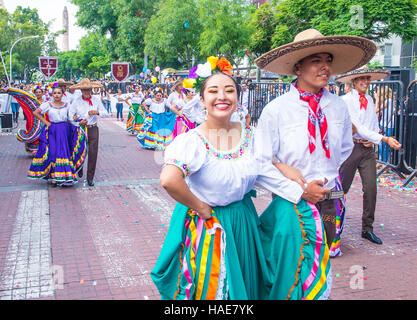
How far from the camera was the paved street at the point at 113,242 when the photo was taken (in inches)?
172

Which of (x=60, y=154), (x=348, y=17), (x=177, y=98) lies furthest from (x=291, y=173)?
(x=348, y=17)

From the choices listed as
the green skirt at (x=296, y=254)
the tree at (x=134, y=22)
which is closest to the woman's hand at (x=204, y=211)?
the green skirt at (x=296, y=254)

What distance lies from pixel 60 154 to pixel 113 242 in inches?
147

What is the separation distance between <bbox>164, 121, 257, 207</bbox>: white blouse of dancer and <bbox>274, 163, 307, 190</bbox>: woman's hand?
0.37 meters

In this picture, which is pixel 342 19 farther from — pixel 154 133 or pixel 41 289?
pixel 41 289

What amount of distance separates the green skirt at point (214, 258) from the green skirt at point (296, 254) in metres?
0.09

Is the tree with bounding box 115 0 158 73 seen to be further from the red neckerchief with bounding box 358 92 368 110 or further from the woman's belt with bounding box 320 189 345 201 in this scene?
the woman's belt with bounding box 320 189 345 201

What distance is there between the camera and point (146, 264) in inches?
195

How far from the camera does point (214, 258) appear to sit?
2785 mm

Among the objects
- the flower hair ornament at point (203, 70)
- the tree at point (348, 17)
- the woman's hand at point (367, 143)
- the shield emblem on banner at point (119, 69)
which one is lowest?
the woman's hand at point (367, 143)

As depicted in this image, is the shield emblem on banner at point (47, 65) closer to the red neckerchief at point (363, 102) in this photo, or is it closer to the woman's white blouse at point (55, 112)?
the woman's white blouse at point (55, 112)

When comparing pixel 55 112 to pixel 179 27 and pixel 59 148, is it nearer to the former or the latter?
pixel 59 148

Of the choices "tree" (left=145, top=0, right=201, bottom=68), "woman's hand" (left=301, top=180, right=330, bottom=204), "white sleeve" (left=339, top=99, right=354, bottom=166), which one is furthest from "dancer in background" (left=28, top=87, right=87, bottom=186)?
"tree" (left=145, top=0, right=201, bottom=68)

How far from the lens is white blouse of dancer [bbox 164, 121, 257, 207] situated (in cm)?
276
